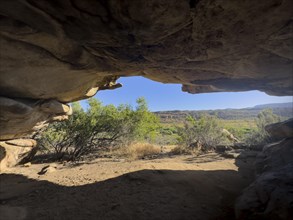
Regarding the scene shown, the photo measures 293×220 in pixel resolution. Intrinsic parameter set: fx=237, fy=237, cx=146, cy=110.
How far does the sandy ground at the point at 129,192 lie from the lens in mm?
5293

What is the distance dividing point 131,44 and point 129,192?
12.4ft

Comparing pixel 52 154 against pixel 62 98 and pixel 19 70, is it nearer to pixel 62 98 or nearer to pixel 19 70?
pixel 62 98

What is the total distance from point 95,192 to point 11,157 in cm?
683

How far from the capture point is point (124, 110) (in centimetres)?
1584

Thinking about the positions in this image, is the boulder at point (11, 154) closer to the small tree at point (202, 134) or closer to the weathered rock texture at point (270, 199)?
the small tree at point (202, 134)

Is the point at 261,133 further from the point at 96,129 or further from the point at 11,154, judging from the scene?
the point at 11,154

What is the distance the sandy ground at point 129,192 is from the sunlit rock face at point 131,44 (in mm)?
2891

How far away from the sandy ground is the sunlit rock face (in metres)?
2.89

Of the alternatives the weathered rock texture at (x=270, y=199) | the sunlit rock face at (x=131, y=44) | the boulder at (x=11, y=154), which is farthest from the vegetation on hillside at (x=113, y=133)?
the weathered rock texture at (x=270, y=199)

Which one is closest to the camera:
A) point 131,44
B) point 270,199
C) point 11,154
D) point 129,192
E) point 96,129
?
point 270,199

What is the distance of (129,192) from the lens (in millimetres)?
6227

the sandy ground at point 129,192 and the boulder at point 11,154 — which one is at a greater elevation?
the boulder at point 11,154

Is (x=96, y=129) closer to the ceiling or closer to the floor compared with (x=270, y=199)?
closer to the ceiling

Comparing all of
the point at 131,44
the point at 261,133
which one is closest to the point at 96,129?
the point at 131,44
